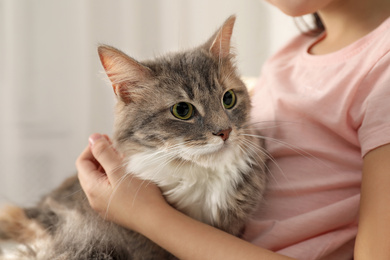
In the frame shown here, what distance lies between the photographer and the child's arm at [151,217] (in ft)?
3.71

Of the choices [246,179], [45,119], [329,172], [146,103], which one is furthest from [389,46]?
[45,119]

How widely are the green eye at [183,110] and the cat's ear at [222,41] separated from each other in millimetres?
244

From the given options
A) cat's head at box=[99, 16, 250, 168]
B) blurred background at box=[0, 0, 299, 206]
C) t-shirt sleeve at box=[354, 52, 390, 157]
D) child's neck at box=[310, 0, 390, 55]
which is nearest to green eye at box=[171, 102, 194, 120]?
cat's head at box=[99, 16, 250, 168]

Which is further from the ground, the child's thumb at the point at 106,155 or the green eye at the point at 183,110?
the green eye at the point at 183,110

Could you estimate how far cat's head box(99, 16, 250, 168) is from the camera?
113 cm

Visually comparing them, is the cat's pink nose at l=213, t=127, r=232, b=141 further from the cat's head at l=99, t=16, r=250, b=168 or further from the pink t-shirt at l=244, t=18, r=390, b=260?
the pink t-shirt at l=244, t=18, r=390, b=260

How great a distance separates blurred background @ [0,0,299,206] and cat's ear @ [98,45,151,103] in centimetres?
71

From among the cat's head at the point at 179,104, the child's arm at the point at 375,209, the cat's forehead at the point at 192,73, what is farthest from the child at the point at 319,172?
the cat's forehead at the point at 192,73

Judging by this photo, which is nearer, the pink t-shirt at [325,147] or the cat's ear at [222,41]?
the pink t-shirt at [325,147]

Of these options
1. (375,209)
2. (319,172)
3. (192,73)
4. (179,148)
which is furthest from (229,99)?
(375,209)

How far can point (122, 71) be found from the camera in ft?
3.94

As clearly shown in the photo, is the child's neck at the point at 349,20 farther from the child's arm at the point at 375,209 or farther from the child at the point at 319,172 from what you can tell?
the child's arm at the point at 375,209

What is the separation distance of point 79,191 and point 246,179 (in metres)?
0.65

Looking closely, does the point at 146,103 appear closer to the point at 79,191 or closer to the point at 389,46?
the point at 79,191
